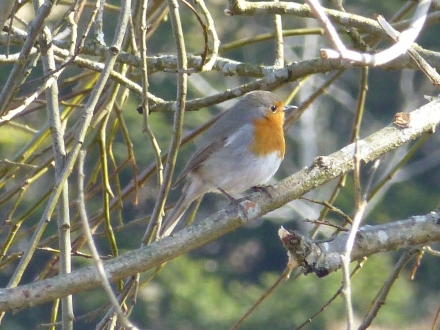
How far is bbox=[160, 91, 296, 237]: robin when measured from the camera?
432cm

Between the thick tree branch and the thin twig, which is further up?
the thin twig

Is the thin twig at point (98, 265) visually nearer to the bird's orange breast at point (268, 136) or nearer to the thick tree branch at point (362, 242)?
the thick tree branch at point (362, 242)

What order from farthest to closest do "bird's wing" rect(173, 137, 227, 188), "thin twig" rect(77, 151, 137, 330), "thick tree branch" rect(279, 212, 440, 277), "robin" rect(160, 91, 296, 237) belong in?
"bird's wing" rect(173, 137, 227, 188), "robin" rect(160, 91, 296, 237), "thick tree branch" rect(279, 212, 440, 277), "thin twig" rect(77, 151, 137, 330)

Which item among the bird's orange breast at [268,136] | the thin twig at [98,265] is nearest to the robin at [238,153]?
the bird's orange breast at [268,136]

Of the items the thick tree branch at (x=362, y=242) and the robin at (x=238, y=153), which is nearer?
the thick tree branch at (x=362, y=242)

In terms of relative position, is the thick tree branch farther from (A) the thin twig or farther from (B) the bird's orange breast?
(B) the bird's orange breast

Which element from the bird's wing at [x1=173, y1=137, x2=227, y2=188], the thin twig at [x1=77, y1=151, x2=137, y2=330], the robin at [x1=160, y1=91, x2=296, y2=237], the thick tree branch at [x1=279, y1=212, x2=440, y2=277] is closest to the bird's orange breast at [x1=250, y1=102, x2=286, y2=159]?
the robin at [x1=160, y1=91, x2=296, y2=237]

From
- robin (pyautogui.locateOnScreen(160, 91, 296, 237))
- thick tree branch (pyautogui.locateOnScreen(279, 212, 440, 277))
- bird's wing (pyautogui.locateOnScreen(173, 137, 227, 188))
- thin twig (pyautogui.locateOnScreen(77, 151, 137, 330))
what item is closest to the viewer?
thin twig (pyautogui.locateOnScreen(77, 151, 137, 330))

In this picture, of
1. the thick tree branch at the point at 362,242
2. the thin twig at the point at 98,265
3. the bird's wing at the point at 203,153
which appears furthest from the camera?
the bird's wing at the point at 203,153

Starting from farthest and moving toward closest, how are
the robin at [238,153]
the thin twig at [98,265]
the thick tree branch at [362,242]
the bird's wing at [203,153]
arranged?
the bird's wing at [203,153], the robin at [238,153], the thick tree branch at [362,242], the thin twig at [98,265]

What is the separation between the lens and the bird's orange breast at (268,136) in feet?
Result: 14.3

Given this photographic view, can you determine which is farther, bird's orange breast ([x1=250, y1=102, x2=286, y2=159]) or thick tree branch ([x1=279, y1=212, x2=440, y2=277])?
bird's orange breast ([x1=250, y1=102, x2=286, y2=159])

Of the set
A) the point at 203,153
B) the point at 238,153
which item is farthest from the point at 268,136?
the point at 203,153

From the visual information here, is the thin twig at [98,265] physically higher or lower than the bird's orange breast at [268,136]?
higher
